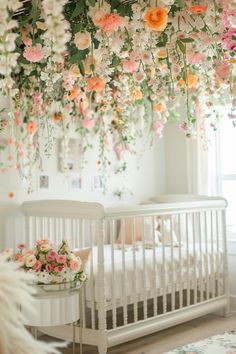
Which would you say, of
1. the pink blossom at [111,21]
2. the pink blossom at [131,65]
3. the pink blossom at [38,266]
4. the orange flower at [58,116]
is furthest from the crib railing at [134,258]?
the pink blossom at [111,21]

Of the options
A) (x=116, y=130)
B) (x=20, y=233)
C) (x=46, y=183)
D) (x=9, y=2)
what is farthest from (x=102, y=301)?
(x=9, y=2)

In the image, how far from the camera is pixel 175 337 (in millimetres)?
4293

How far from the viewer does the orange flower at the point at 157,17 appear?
202 cm

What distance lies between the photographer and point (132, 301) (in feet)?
12.7

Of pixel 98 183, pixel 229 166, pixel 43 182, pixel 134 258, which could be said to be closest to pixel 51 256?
pixel 134 258

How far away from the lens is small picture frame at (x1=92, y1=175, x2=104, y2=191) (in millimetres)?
4969

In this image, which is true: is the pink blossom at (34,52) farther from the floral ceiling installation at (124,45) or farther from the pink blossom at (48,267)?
the pink blossom at (48,267)

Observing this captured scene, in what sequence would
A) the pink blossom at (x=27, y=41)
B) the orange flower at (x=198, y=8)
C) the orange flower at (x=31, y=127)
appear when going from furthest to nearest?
the orange flower at (x=31, y=127) < the pink blossom at (x=27, y=41) < the orange flower at (x=198, y=8)

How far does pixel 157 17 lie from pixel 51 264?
1.72 m

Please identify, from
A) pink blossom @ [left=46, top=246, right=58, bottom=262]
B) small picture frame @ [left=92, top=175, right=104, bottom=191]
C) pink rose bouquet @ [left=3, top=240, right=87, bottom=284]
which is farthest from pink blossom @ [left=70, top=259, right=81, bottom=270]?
small picture frame @ [left=92, top=175, right=104, bottom=191]

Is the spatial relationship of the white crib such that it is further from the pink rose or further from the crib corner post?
the pink rose

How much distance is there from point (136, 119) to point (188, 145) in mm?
792

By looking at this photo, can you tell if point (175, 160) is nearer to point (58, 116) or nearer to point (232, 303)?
point (232, 303)

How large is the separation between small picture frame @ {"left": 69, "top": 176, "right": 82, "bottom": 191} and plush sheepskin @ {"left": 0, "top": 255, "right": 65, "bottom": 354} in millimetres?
3421
